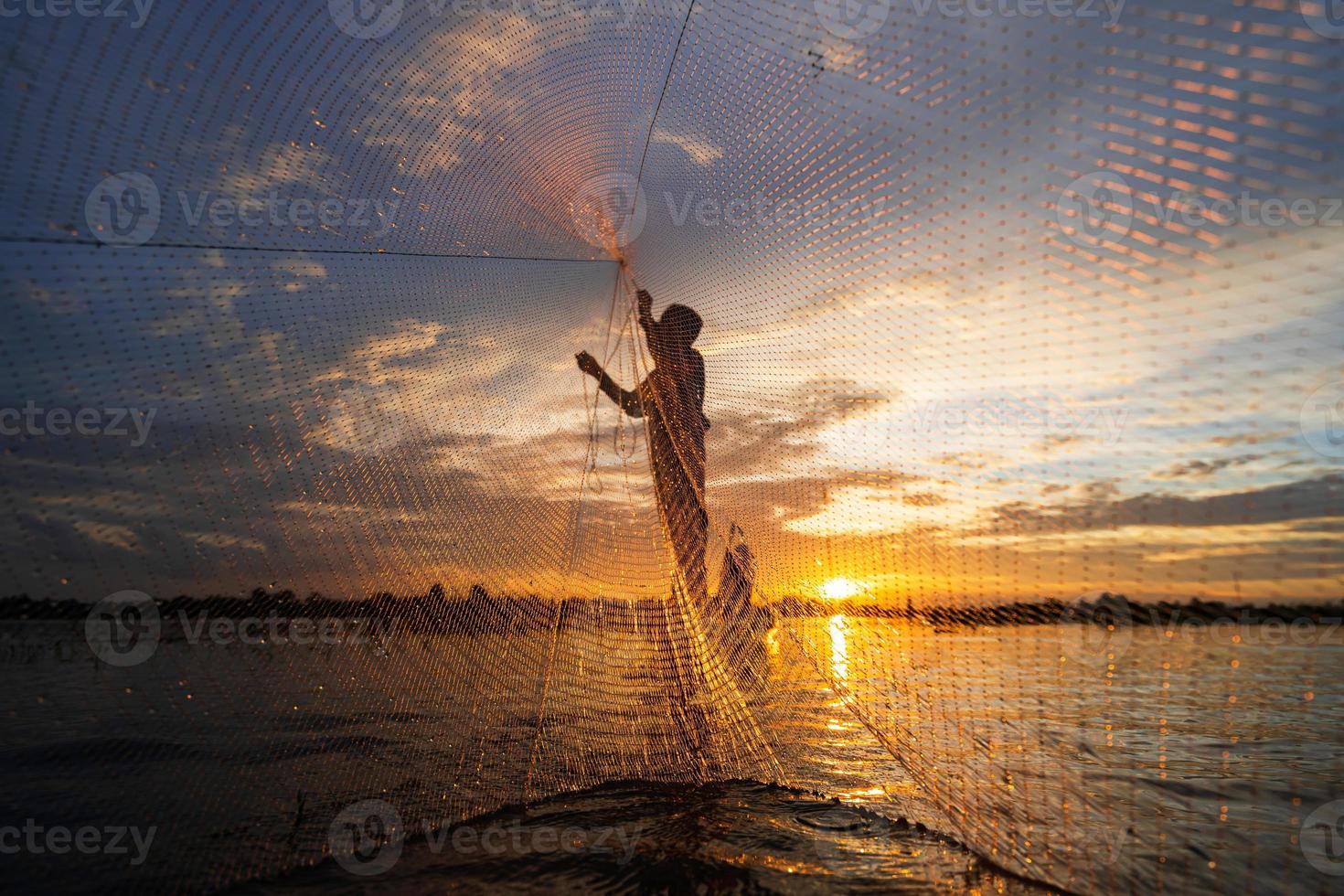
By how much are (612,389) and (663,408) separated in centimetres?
56

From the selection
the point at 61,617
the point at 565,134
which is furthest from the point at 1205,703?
the point at 61,617

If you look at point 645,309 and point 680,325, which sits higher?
point 645,309

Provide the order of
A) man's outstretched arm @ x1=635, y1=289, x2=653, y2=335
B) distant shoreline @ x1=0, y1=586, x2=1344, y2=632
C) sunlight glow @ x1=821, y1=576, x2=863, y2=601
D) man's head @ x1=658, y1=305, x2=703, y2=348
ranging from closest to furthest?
distant shoreline @ x1=0, y1=586, x2=1344, y2=632
sunlight glow @ x1=821, y1=576, x2=863, y2=601
man's head @ x1=658, y1=305, x2=703, y2=348
man's outstretched arm @ x1=635, y1=289, x2=653, y2=335

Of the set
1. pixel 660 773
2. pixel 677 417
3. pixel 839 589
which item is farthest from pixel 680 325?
pixel 660 773

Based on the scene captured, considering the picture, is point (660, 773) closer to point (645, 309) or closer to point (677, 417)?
point (677, 417)

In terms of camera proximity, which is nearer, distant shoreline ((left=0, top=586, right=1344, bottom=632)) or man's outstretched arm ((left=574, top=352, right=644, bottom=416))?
distant shoreline ((left=0, top=586, right=1344, bottom=632))

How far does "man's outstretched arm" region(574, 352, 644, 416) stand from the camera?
6.92 meters

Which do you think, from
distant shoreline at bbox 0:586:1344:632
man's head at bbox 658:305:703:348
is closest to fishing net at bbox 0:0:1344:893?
distant shoreline at bbox 0:586:1344:632

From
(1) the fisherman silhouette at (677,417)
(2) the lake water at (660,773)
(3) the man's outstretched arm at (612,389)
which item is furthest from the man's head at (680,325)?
(2) the lake water at (660,773)

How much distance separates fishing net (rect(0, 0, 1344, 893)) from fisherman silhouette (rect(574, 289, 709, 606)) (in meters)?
0.07

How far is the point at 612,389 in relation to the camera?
22.9 feet

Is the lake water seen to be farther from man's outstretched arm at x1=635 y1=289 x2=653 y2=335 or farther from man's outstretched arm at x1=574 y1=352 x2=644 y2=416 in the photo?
man's outstretched arm at x1=635 y1=289 x2=653 y2=335

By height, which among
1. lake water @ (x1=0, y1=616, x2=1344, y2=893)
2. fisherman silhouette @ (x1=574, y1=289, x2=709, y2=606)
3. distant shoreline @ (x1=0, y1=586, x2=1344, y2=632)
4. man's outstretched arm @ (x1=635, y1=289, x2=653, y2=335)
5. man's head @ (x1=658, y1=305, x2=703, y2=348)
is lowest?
lake water @ (x1=0, y1=616, x2=1344, y2=893)

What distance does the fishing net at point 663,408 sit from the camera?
2893mm
